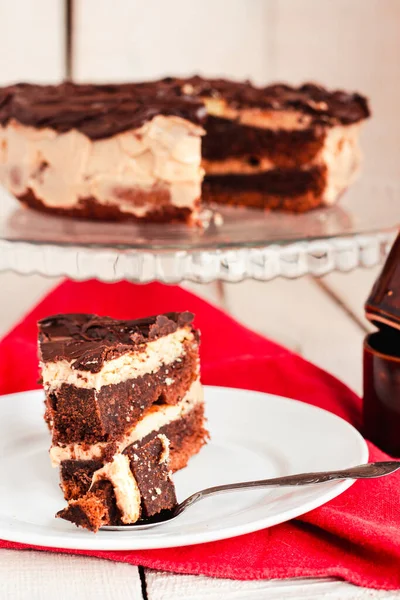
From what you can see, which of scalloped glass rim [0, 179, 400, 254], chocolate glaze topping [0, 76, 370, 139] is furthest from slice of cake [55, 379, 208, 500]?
chocolate glaze topping [0, 76, 370, 139]

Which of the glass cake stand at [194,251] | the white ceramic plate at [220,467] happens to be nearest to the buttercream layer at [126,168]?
the glass cake stand at [194,251]

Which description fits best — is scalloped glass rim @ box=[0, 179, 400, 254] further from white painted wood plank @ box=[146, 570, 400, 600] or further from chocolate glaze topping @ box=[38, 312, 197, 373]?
white painted wood plank @ box=[146, 570, 400, 600]

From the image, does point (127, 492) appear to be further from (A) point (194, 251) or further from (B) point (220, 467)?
(A) point (194, 251)

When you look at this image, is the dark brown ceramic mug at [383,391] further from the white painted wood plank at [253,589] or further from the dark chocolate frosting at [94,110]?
the dark chocolate frosting at [94,110]

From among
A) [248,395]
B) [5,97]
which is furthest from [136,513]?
[5,97]

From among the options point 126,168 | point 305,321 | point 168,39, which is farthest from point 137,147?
point 168,39

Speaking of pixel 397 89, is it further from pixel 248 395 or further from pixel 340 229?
pixel 248 395
